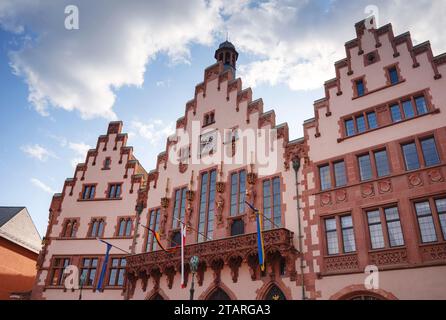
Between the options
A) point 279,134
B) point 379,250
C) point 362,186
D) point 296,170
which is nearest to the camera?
point 379,250

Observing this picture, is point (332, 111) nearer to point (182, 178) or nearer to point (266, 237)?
point (266, 237)

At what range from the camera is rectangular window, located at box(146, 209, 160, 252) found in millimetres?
28516

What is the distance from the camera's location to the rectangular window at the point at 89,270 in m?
29.4

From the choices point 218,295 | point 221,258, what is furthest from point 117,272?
point 221,258

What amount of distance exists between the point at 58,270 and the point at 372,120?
27.8 metres

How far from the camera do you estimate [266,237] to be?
821 inches

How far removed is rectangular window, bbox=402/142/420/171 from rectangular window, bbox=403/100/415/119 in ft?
5.77

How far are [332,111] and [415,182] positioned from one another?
724 centimetres

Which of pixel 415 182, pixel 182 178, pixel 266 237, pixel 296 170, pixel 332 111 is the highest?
pixel 332 111

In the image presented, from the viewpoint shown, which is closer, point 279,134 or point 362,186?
point 362,186

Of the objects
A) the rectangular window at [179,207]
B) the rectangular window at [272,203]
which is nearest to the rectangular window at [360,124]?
the rectangular window at [272,203]

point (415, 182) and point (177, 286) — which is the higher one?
point (415, 182)
